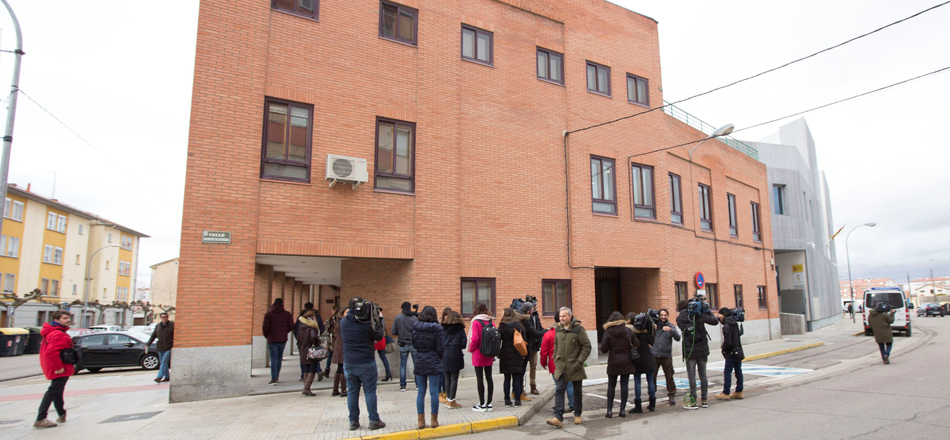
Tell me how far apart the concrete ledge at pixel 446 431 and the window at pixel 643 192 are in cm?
1072

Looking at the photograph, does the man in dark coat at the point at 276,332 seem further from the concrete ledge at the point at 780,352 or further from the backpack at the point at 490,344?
the concrete ledge at the point at 780,352

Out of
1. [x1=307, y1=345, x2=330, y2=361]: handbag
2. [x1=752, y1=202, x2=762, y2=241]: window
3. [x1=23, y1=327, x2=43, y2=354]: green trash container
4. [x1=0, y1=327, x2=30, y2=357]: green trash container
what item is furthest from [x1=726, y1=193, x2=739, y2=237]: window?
[x1=23, y1=327, x2=43, y2=354]: green trash container

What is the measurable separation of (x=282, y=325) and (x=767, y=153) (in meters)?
30.5

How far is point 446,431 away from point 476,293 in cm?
593

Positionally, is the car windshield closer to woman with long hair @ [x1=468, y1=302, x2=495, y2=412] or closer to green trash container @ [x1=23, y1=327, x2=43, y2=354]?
woman with long hair @ [x1=468, y1=302, x2=495, y2=412]

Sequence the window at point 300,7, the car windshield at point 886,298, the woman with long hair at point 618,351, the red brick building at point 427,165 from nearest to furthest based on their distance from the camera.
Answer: the woman with long hair at point 618,351 < the red brick building at point 427,165 < the window at point 300,7 < the car windshield at point 886,298

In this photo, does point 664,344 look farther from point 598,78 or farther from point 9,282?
point 9,282

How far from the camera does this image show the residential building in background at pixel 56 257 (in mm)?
38719

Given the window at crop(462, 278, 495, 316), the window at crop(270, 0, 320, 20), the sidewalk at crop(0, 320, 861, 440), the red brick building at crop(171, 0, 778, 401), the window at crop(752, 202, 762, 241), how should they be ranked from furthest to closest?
the window at crop(752, 202, 762, 241) → the window at crop(462, 278, 495, 316) → the window at crop(270, 0, 320, 20) → the red brick building at crop(171, 0, 778, 401) → the sidewalk at crop(0, 320, 861, 440)

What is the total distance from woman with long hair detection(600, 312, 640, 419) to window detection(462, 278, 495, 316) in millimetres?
5126

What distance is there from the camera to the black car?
1670 cm

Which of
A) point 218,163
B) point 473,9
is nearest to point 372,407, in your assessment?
point 218,163

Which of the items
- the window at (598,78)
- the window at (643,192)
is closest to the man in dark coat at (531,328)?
the window at (643,192)

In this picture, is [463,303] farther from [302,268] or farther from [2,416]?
[2,416]
